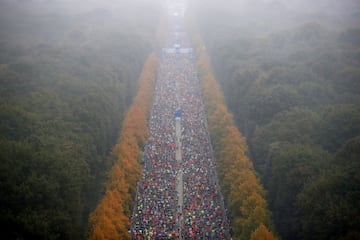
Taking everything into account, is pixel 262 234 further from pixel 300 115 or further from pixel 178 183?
pixel 300 115

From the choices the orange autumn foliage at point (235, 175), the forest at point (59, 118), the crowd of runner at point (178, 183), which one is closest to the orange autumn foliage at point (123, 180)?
the forest at point (59, 118)

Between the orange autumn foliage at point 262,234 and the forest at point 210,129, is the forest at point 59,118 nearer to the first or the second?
the forest at point 210,129

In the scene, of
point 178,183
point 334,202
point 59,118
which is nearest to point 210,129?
point 178,183

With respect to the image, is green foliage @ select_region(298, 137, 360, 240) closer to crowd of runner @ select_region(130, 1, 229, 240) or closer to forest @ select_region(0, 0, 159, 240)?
crowd of runner @ select_region(130, 1, 229, 240)

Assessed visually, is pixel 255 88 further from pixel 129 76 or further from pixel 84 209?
pixel 84 209

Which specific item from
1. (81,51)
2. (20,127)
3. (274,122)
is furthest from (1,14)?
(274,122)

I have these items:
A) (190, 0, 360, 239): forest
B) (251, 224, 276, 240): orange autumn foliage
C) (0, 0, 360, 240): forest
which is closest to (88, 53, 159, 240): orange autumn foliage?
(0, 0, 360, 240): forest
